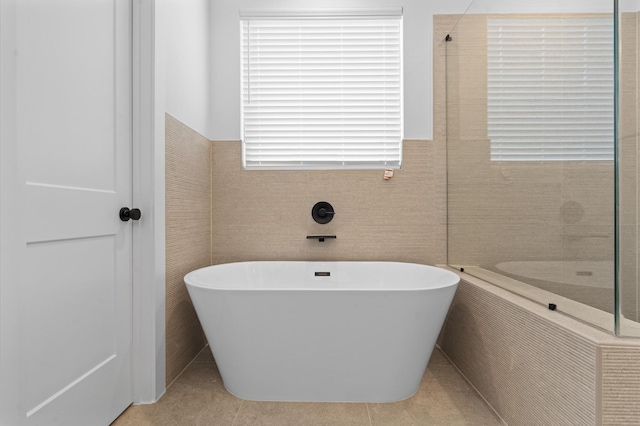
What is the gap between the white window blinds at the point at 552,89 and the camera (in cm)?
117

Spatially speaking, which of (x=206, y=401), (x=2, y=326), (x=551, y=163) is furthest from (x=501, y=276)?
(x=2, y=326)

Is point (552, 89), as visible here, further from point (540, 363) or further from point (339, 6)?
point (339, 6)

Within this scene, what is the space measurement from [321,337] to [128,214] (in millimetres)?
1015

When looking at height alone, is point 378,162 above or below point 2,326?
above

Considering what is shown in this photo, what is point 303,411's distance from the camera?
149 centimetres

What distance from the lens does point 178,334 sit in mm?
1806

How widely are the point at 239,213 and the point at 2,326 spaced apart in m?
1.47

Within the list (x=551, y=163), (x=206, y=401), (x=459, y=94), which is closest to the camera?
(x=551, y=163)

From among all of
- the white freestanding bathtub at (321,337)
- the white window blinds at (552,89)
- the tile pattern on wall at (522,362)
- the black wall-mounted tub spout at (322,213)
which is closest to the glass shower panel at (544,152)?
the white window blinds at (552,89)

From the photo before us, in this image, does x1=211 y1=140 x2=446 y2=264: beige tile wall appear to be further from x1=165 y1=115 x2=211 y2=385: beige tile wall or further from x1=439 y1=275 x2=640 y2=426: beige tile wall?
x1=439 y1=275 x2=640 y2=426: beige tile wall

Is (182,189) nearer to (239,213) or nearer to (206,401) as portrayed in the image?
(239,213)

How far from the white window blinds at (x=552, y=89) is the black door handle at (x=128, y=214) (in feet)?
5.68

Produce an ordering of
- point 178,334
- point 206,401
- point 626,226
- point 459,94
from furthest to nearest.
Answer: point 459,94 → point 178,334 → point 206,401 → point 626,226

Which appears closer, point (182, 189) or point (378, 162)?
point (182, 189)
